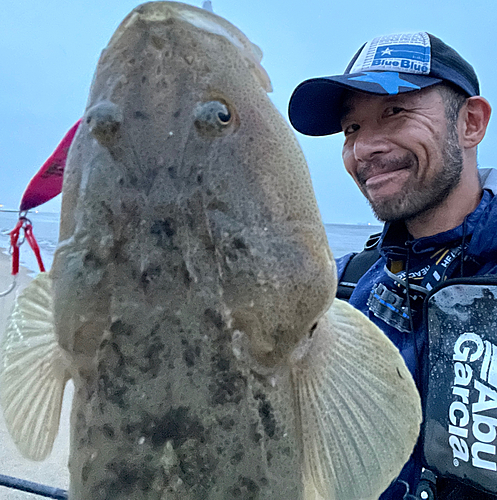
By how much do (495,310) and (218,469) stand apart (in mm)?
1502

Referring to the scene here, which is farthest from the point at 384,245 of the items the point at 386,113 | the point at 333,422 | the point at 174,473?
the point at 174,473

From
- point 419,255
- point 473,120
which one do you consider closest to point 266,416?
point 419,255

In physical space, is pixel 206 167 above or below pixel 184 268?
above

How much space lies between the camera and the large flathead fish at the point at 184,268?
1.07m

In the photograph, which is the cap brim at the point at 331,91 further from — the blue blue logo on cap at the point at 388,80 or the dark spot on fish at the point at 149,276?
the dark spot on fish at the point at 149,276

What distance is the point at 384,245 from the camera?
2.55 m

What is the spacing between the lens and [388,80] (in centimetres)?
219

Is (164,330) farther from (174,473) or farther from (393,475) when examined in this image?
(393,475)

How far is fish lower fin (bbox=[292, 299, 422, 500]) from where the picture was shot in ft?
3.97

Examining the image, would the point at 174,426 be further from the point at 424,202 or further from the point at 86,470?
the point at 424,202

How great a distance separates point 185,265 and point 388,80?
1792 mm

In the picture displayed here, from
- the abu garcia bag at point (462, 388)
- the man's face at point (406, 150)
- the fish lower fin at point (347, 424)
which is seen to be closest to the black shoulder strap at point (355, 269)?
the man's face at point (406, 150)

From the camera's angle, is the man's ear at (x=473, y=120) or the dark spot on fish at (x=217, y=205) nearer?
the dark spot on fish at (x=217, y=205)

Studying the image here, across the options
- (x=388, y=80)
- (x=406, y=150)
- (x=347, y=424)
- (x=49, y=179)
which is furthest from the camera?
(x=406, y=150)
